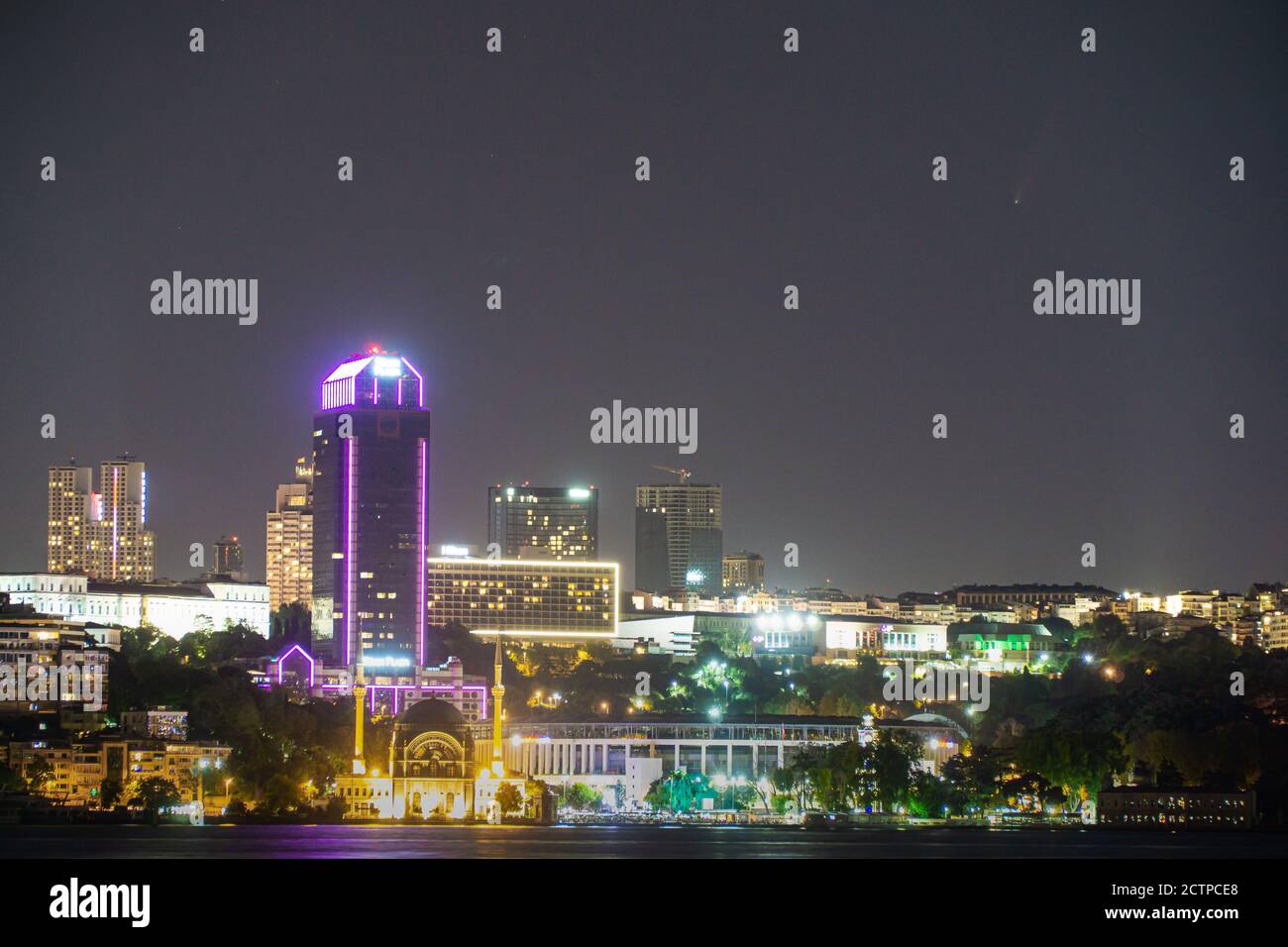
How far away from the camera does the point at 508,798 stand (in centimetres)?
8769

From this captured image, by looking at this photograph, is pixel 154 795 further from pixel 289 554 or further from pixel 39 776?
pixel 289 554

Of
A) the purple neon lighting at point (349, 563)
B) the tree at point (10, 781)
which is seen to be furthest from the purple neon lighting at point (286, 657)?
the tree at point (10, 781)

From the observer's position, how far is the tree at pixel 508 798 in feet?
287

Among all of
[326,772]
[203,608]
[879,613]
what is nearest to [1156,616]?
[879,613]

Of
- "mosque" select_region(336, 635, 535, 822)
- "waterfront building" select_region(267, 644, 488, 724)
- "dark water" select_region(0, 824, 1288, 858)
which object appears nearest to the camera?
"dark water" select_region(0, 824, 1288, 858)

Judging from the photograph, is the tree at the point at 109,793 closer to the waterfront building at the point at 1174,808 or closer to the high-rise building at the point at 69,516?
the waterfront building at the point at 1174,808

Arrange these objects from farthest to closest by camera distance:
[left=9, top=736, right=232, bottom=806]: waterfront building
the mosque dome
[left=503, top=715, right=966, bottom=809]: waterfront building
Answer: [left=503, top=715, right=966, bottom=809]: waterfront building
the mosque dome
[left=9, top=736, right=232, bottom=806]: waterfront building

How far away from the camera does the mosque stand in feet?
288

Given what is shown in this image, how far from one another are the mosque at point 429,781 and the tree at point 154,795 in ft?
20.7

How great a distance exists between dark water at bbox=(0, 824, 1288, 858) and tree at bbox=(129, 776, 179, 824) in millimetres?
1771

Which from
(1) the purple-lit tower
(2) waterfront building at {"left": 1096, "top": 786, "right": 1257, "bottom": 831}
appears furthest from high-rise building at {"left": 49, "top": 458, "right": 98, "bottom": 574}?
(2) waterfront building at {"left": 1096, "top": 786, "right": 1257, "bottom": 831}

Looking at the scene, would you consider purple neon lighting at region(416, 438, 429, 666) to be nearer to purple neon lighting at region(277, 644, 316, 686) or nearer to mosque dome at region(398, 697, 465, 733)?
purple neon lighting at region(277, 644, 316, 686)

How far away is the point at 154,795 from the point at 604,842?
18549 mm
